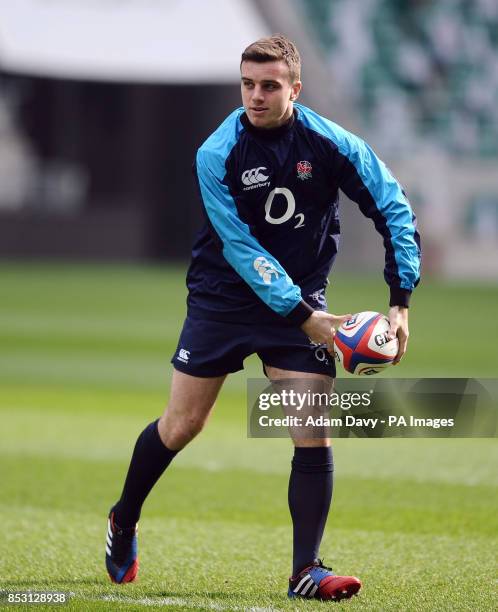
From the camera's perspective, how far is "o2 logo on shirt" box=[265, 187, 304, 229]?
4.58 m

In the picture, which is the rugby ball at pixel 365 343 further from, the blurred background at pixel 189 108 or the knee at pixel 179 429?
the blurred background at pixel 189 108

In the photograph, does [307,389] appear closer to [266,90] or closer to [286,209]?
[286,209]

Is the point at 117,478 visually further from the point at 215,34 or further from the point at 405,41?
the point at 405,41

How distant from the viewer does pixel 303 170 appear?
4.57 meters

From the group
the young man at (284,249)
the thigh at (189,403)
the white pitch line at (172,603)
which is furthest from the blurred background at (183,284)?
the thigh at (189,403)

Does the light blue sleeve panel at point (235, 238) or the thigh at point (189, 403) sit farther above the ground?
the light blue sleeve panel at point (235, 238)

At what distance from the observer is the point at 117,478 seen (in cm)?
733

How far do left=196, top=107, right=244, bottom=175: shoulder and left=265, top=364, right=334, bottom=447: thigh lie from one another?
0.82 metres

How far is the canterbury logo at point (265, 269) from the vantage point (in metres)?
4.45

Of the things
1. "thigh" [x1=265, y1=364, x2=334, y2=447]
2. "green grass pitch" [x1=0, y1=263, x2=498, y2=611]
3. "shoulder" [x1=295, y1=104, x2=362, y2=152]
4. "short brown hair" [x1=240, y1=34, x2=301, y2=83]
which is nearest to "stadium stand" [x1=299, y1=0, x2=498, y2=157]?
"green grass pitch" [x1=0, y1=263, x2=498, y2=611]

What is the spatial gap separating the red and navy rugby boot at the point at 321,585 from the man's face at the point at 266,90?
1.70 m

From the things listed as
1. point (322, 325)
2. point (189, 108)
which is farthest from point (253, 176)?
point (189, 108)

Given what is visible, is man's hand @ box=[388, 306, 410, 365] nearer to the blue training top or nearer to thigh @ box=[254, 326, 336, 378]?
the blue training top

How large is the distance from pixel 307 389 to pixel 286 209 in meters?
0.69
